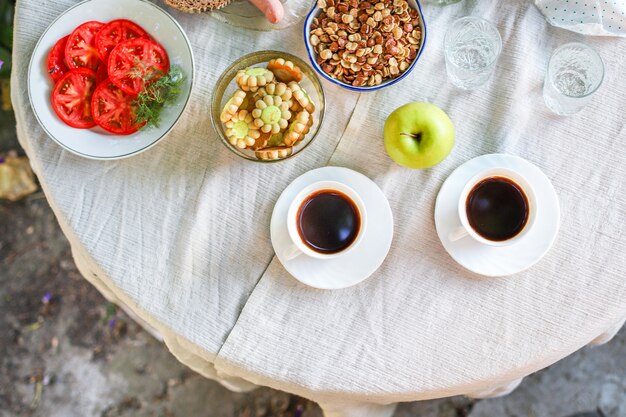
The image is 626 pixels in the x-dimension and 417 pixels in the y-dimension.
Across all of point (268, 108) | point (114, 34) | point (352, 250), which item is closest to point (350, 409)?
point (352, 250)

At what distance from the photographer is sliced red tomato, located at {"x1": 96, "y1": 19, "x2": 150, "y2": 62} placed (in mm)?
963

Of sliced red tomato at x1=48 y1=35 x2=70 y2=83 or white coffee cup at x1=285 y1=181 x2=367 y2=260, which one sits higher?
sliced red tomato at x1=48 y1=35 x2=70 y2=83

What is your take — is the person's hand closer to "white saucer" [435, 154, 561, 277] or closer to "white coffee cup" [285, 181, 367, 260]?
"white coffee cup" [285, 181, 367, 260]

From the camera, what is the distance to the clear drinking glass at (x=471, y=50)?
0.99 metres

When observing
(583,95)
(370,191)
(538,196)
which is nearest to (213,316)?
(370,191)

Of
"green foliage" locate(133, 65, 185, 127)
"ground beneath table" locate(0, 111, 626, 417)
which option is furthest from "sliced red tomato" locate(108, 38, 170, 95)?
"ground beneath table" locate(0, 111, 626, 417)

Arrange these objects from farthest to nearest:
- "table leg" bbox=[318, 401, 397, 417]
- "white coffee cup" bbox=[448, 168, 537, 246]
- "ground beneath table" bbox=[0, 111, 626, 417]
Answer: "ground beneath table" bbox=[0, 111, 626, 417], "table leg" bbox=[318, 401, 397, 417], "white coffee cup" bbox=[448, 168, 537, 246]

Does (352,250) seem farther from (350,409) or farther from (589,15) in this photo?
(589,15)

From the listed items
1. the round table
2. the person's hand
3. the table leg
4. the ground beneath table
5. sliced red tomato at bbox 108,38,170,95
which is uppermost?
the person's hand

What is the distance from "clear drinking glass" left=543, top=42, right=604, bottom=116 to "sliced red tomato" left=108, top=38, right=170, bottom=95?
65 centimetres

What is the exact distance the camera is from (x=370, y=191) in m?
0.98

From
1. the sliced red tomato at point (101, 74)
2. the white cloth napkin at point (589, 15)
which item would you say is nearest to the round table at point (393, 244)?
the white cloth napkin at point (589, 15)

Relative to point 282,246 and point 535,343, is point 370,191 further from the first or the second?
point 535,343

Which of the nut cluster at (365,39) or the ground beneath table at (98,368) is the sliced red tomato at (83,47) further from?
the ground beneath table at (98,368)
